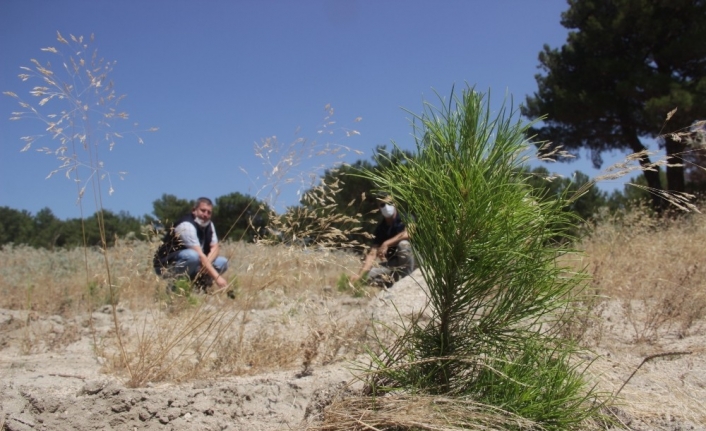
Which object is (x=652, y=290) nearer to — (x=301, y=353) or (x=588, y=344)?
(x=588, y=344)

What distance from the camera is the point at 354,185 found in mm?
13617

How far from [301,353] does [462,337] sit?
1446 millimetres

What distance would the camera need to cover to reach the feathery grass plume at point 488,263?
→ 5.93ft

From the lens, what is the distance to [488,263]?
72.4 inches

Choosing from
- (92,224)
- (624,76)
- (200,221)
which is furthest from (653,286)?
(92,224)

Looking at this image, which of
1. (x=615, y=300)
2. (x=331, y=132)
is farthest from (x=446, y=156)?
(x=615, y=300)

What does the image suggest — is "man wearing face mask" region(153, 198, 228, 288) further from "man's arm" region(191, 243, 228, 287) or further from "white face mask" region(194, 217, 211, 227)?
"man's arm" region(191, 243, 228, 287)

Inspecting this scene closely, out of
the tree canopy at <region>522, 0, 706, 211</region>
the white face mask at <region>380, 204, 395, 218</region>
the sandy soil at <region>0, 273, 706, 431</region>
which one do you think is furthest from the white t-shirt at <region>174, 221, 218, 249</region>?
the tree canopy at <region>522, 0, 706, 211</region>

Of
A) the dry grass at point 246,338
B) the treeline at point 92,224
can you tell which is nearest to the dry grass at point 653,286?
the dry grass at point 246,338

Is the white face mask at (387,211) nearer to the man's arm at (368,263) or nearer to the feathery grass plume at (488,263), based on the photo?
the man's arm at (368,263)

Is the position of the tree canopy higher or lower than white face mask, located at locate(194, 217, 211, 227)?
higher

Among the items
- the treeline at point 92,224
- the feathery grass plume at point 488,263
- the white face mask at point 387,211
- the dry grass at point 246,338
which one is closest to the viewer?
the feathery grass plume at point 488,263

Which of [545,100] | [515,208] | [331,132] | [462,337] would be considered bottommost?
[462,337]

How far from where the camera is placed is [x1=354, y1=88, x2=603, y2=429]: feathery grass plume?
5.93ft
